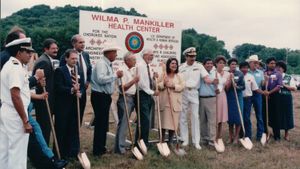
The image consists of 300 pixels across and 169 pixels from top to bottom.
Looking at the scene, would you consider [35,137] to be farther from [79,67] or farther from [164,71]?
[164,71]

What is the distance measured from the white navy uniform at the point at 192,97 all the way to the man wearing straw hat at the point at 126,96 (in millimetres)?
1166

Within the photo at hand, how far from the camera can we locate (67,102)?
6.04 m

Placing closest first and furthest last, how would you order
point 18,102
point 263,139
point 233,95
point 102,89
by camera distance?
1. point 18,102
2. point 102,89
3. point 233,95
4. point 263,139

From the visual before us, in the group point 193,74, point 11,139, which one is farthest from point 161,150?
point 11,139

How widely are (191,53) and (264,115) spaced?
110 inches

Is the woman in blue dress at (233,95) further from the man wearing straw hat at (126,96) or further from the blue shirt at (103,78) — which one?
the blue shirt at (103,78)

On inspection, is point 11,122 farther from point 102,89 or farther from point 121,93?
point 121,93

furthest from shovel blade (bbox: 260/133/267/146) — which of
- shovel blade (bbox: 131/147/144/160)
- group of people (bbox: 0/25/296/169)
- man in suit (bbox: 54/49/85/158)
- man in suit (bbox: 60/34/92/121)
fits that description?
man in suit (bbox: 54/49/85/158)

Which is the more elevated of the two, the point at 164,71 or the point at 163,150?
the point at 164,71

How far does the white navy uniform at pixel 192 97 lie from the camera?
7.61 meters

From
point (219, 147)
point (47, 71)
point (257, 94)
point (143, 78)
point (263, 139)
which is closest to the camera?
point (47, 71)

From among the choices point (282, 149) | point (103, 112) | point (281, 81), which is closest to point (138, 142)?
point (103, 112)

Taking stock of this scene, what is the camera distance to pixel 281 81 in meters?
8.62

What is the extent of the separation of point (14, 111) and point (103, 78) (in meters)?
2.43
